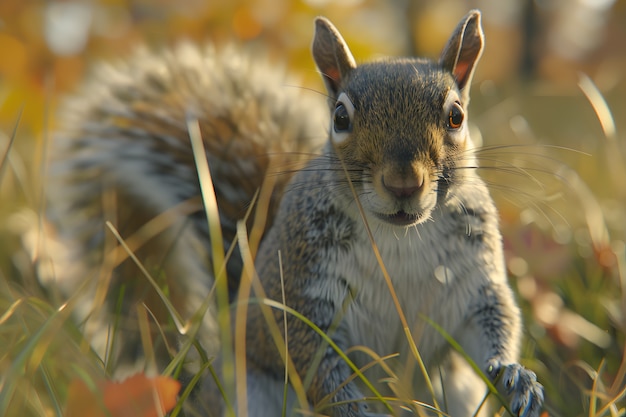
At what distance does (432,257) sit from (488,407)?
0.47 meters

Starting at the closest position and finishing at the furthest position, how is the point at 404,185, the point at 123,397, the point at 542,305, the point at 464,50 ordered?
the point at 123,397, the point at 404,185, the point at 464,50, the point at 542,305

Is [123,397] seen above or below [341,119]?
below

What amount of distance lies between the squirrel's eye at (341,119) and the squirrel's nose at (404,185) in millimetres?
229

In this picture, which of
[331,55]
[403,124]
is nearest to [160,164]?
[331,55]

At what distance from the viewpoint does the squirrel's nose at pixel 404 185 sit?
1.33 metres

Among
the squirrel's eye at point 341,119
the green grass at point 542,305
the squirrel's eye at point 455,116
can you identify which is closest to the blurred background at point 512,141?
the green grass at point 542,305

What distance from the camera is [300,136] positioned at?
2.36 meters

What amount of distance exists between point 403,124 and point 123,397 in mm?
774

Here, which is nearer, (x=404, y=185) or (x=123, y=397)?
(x=123, y=397)

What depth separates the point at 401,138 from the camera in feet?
4.62

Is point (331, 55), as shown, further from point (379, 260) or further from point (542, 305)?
point (542, 305)

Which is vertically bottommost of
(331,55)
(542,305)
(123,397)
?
(542,305)

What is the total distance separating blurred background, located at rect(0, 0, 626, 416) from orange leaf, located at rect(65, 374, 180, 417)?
352 mm

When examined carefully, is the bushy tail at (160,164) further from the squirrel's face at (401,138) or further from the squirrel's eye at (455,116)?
the squirrel's eye at (455,116)
